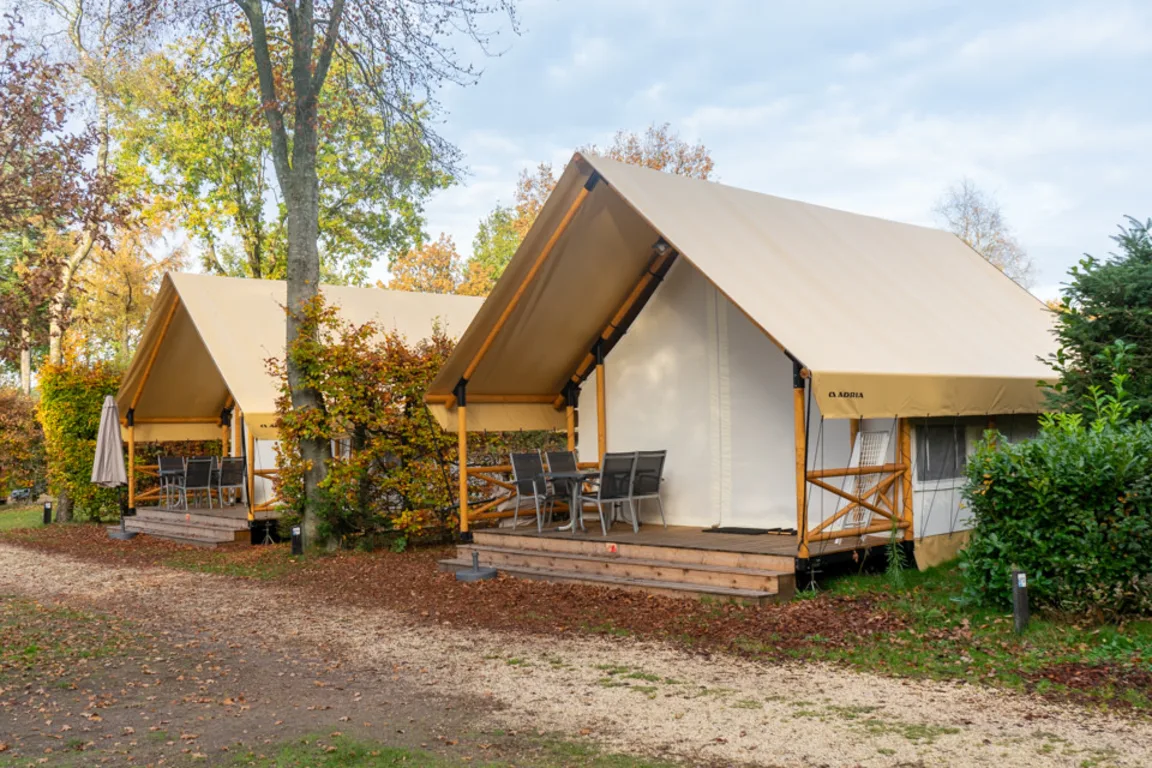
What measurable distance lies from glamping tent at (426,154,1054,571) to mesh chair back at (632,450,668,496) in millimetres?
443

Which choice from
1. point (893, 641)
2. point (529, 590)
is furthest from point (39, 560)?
point (893, 641)

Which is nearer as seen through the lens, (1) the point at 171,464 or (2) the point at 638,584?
(2) the point at 638,584

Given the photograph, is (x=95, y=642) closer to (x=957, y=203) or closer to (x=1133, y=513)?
(x=1133, y=513)

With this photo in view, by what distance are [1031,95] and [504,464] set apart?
8428 millimetres

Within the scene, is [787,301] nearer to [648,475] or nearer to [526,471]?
[648,475]

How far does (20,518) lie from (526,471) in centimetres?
1415

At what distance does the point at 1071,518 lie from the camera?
6.49 meters

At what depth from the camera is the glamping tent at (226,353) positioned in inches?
521

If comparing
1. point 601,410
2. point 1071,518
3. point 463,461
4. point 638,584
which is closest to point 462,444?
point 463,461

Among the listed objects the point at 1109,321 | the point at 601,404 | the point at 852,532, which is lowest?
the point at 852,532

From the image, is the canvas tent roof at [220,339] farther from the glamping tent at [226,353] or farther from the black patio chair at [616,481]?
the black patio chair at [616,481]

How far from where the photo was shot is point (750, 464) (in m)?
9.86

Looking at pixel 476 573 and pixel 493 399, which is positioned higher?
pixel 493 399

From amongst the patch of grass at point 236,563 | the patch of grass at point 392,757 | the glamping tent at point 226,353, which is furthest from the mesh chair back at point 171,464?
the patch of grass at point 392,757
